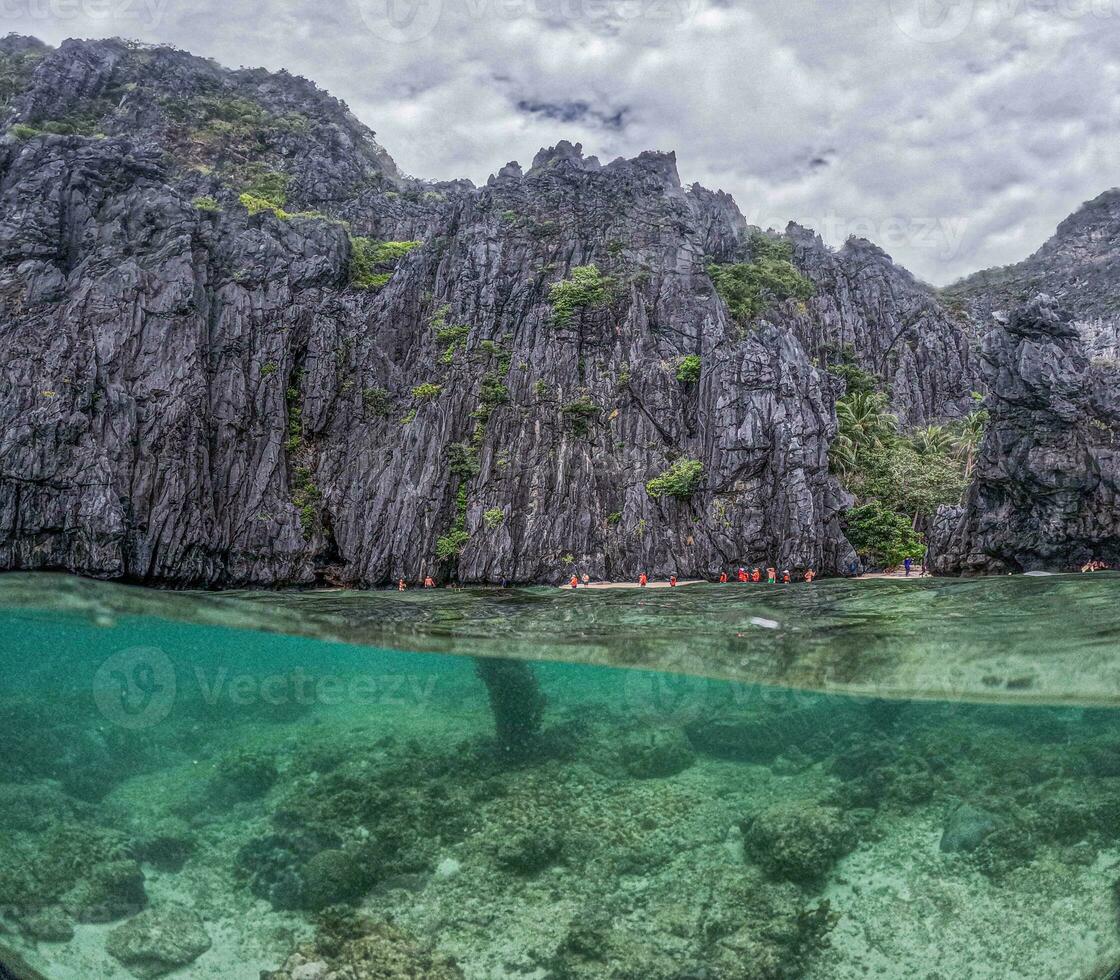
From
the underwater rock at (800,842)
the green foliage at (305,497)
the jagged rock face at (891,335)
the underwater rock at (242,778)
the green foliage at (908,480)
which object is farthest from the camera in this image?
the jagged rock face at (891,335)

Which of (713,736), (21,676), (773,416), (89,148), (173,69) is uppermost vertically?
(173,69)

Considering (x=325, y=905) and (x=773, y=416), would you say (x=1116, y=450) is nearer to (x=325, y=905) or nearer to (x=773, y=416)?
(x=773, y=416)

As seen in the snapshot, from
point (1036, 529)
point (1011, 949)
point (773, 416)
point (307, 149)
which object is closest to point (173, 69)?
point (307, 149)

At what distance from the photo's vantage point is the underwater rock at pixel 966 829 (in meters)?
7.41

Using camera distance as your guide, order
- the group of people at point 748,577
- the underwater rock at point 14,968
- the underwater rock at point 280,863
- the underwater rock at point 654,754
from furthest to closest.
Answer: the group of people at point 748,577
the underwater rock at point 654,754
the underwater rock at point 280,863
the underwater rock at point 14,968

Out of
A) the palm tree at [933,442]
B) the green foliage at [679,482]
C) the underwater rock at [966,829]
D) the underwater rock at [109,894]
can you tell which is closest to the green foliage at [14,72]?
the green foliage at [679,482]

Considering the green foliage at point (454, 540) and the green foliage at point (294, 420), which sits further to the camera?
the green foliage at point (294, 420)

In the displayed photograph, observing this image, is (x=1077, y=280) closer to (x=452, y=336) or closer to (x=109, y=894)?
(x=452, y=336)

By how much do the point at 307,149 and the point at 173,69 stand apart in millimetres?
13736

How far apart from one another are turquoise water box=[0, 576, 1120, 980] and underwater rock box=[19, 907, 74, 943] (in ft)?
0.10

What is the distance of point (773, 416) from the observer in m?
31.8

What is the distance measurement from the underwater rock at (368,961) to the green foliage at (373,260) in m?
38.7
